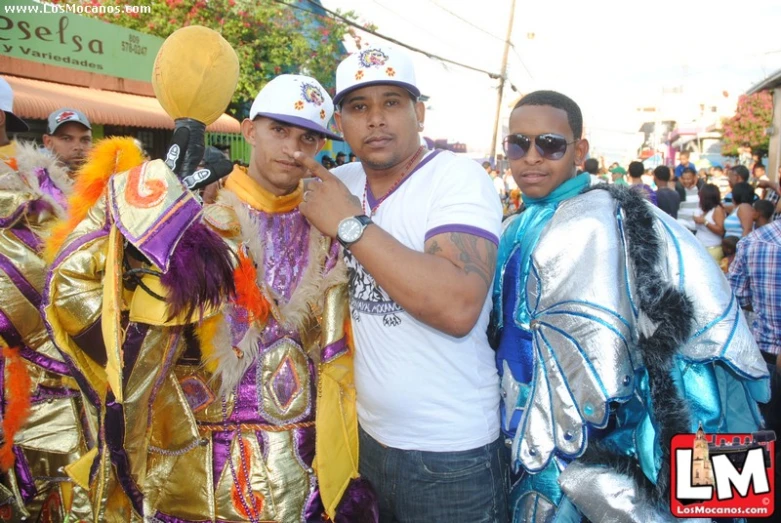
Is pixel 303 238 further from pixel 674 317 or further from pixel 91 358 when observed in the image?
pixel 674 317

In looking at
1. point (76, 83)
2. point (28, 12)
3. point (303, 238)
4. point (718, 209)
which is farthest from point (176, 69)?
point (76, 83)

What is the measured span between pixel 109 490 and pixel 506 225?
166cm

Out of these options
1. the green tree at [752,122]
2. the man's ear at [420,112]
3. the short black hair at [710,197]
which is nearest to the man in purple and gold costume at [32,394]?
the man's ear at [420,112]

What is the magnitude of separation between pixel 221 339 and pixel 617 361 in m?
1.28

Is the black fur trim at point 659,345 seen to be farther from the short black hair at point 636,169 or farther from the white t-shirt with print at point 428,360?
the short black hair at point 636,169

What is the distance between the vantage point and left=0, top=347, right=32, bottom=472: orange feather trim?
2.43 meters

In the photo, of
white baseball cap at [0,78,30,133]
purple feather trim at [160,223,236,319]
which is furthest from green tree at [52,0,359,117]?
purple feather trim at [160,223,236,319]

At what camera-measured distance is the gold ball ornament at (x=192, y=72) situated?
1.78m

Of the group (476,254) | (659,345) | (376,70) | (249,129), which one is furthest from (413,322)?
(249,129)

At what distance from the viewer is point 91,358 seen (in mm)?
1904

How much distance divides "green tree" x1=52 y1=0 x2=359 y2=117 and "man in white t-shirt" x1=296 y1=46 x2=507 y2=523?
37.8 feet

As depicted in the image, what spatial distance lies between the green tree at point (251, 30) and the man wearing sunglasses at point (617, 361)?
1201cm

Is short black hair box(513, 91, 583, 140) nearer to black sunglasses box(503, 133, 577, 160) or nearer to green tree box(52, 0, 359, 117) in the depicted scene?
black sunglasses box(503, 133, 577, 160)

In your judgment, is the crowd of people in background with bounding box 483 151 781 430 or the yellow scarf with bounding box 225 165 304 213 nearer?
the yellow scarf with bounding box 225 165 304 213
